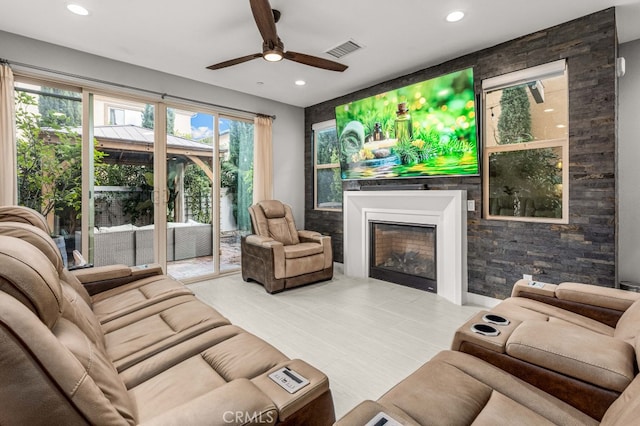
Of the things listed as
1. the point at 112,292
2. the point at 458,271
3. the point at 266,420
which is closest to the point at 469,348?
the point at 266,420

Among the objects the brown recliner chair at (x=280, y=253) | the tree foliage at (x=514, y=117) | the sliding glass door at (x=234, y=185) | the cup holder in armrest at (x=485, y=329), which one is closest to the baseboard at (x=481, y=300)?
the tree foliage at (x=514, y=117)

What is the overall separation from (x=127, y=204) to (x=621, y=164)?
17.8 feet

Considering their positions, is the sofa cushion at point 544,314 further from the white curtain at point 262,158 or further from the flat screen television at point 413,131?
the white curtain at point 262,158

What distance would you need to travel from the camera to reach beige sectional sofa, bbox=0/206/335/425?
0.68 m

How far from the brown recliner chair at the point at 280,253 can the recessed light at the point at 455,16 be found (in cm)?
281

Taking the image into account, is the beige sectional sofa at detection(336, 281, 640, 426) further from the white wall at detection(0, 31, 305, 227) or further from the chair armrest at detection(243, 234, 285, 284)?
the white wall at detection(0, 31, 305, 227)

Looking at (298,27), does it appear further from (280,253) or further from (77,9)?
(280,253)

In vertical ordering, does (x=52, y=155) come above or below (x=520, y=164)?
above

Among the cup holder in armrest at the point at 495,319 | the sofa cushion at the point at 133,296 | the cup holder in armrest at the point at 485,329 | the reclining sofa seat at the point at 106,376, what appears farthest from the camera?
the sofa cushion at the point at 133,296

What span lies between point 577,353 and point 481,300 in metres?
2.29

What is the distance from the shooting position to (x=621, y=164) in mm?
3129

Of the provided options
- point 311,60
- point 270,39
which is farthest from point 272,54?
point 311,60

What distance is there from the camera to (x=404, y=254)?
14.2 ft

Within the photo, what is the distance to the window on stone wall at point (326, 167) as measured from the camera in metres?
5.20
